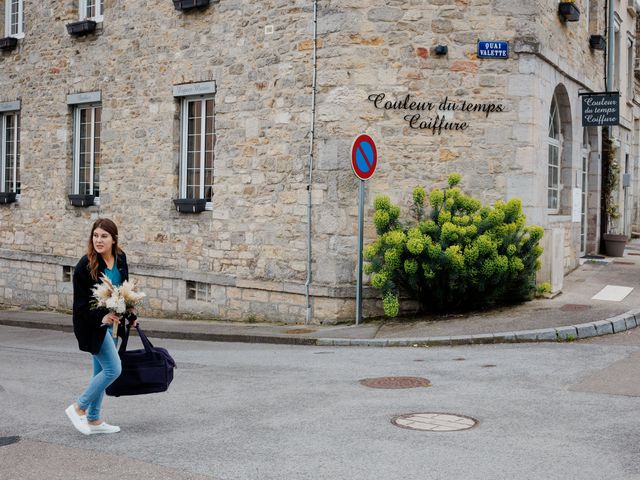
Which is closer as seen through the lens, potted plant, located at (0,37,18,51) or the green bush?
the green bush

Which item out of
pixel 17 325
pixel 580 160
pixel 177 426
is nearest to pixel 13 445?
pixel 177 426

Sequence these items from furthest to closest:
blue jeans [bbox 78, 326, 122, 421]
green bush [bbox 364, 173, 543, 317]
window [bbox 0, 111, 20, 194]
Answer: window [bbox 0, 111, 20, 194] < green bush [bbox 364, 173, 543, 317] < blue jeans [bbox 78, 326, 122, 421]

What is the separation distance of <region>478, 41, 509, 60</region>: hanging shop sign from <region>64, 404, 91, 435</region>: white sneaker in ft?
28.9

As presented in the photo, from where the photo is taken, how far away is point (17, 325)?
16750 mm

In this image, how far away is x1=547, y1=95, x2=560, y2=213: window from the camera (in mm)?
16250

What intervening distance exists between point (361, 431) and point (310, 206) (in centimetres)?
735

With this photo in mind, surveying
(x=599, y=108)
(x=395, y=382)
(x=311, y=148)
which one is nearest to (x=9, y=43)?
(x=311, y=148)

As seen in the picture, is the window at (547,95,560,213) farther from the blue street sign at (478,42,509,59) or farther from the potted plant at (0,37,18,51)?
the potted plant at (0,37,18,51)

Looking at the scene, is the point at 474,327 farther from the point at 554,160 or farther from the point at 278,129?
the point at 554,160

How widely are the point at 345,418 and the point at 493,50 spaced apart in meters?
8.02

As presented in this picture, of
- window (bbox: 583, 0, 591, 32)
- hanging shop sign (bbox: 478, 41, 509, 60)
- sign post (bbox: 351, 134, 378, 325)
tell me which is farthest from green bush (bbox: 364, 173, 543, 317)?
window (bbox: 583, 0, 591, 32)

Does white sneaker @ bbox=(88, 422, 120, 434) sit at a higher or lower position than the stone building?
lower

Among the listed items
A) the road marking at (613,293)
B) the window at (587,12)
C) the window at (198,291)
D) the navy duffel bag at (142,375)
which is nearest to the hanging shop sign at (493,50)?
the road marking at (613,293)

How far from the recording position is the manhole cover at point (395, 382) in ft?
28.0
